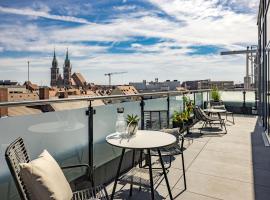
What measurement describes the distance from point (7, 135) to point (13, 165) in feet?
1.84

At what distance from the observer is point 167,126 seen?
5.70 m

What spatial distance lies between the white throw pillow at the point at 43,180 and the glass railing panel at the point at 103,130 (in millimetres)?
1390

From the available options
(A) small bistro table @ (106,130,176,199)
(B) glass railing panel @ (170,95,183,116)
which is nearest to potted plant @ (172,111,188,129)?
(B) glass railing panel @ (170,95,183,116)

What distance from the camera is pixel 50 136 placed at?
8.53 feet

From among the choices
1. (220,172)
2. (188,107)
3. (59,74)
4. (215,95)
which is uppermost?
(59,74)

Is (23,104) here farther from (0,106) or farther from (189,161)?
(189,161)

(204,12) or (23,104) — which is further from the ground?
(204,12)

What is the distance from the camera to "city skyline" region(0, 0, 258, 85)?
378 inches

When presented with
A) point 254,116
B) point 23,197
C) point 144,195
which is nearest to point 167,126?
point 144,195

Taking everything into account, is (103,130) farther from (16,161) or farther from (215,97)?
(215,97)

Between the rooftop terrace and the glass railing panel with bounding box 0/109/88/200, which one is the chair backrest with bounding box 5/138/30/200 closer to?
the glass railing panel with bounding box 0/109/88/200

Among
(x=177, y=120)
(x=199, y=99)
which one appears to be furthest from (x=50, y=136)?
(x=199, y=99)

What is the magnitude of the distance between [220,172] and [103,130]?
6.33ft

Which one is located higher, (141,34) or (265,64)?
(141,34)
